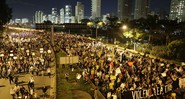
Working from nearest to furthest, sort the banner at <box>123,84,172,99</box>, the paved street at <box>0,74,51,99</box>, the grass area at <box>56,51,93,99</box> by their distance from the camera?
1. the banner at <box>123,84,172,99</box>
2. the grass area at <box>56,51,93,99</box>
3. the paved street at <box>0,74,51,99</box>

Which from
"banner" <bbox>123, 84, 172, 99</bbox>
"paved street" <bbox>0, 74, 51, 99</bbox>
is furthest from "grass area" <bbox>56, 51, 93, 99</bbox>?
"banner" <bbox>123, 84, 172, 99</bbox>

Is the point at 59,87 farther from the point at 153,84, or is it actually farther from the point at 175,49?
the point at 175,49

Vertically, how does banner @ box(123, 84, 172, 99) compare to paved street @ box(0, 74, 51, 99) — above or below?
above

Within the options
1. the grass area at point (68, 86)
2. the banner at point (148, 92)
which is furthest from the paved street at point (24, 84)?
the banner at point (148, 92)

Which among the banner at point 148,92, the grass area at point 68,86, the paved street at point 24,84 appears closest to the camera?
the banner at point 148,92

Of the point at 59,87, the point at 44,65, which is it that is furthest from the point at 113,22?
the point at 59,87

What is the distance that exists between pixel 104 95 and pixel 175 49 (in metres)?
21.3

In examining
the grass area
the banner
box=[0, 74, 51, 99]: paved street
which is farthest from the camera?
box=[0, 74, 51, 99]: paved street

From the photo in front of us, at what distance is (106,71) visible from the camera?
22875 millimetres

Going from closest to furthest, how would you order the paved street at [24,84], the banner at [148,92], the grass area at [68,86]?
the banner at [148,92] < the grass area at [68,86] < the paved street at [24,84]

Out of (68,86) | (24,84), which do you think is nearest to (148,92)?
(68,86)

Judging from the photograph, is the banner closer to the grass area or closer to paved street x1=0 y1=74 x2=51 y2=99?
the grass area

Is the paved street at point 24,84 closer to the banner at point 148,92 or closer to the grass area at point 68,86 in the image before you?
the grass area at point 68,86

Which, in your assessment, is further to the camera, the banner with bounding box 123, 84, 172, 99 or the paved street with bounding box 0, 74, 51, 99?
the paved street with bounding box 0, 74, 51, 99
